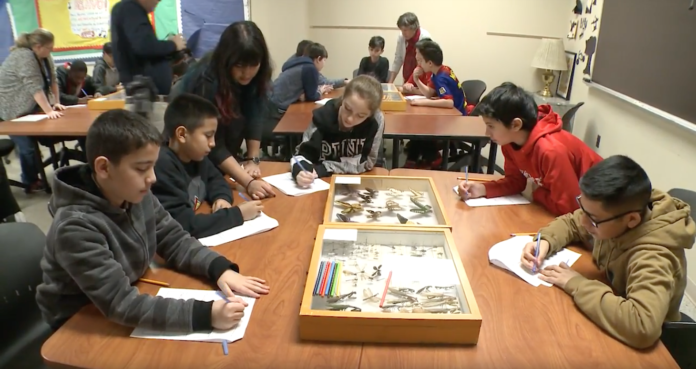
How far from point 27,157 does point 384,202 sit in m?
3.43

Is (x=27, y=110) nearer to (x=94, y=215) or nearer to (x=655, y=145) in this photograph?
(x=94, y=215)

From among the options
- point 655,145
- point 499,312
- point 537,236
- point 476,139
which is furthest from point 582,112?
point 499,312

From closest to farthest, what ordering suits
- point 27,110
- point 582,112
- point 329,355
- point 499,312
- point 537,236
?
1. point 329,355
2. point 499,312
3. point 537,236
4. point 27,110
5. point 582,112

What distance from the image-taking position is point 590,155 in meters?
1.75

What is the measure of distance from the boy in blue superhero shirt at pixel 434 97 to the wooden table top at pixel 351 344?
2.43m

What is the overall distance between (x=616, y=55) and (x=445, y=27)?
7.92ft

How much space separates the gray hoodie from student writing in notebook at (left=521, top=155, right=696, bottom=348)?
0.95 meters

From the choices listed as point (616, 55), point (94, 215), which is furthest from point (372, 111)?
point (616, 55)

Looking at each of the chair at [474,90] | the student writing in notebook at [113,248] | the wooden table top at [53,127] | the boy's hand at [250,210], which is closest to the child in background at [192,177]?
the boy's hand at [250,210]

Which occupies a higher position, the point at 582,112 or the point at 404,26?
the point at 404,26

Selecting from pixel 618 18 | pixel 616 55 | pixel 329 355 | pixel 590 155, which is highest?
pixel 618 18

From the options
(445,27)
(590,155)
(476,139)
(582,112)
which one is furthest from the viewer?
(445,27)

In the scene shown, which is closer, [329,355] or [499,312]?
[329,355]

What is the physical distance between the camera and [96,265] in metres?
1.01
